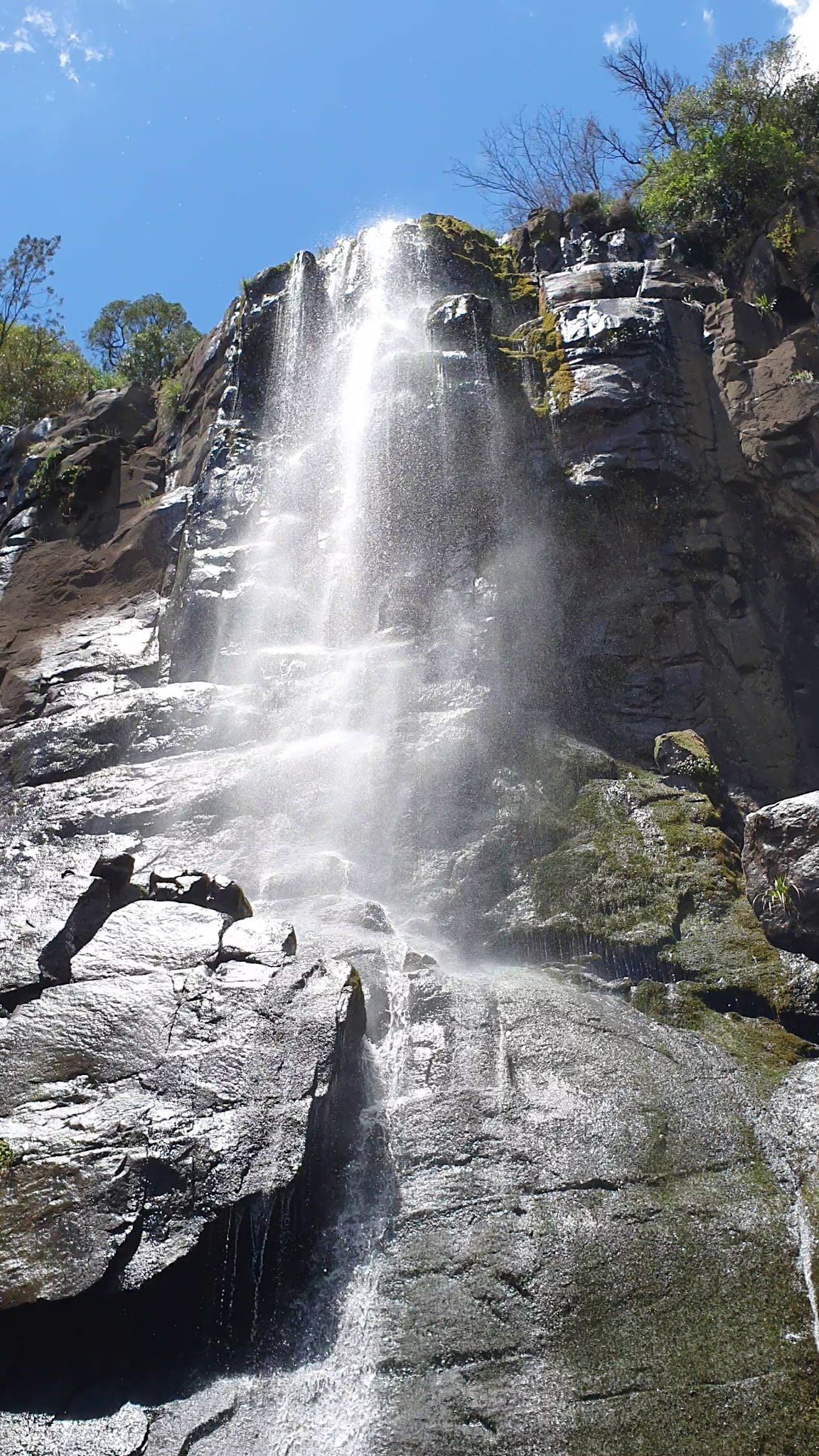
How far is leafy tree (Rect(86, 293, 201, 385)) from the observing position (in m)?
26.3

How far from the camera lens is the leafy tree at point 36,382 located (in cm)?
2620

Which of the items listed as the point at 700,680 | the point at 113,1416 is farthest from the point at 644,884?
the point at 113,1416

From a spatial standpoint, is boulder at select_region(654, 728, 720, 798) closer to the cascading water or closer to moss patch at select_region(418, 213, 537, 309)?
the cascading water

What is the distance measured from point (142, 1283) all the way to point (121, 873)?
159 inches

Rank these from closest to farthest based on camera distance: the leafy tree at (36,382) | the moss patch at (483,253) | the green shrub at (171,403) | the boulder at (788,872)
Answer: the boulder at (788,872), the moss patch at (483,253), the green shrub at (171,403), the leafy tree at (36,382)

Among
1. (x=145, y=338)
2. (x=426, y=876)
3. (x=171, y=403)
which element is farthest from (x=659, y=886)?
(x=145, y=338)

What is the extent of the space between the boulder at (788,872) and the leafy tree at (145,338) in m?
19.5

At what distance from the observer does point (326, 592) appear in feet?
49.2

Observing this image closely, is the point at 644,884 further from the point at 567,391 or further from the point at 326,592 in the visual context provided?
the point at 567,391

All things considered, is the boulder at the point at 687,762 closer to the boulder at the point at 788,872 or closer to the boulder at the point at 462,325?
the boulder at the point at 788,872

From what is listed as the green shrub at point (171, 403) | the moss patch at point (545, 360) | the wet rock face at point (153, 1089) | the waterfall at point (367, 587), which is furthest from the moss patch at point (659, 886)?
the green shrub at point (171, 403)

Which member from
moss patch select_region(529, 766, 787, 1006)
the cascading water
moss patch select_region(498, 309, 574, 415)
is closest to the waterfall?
the cascading water

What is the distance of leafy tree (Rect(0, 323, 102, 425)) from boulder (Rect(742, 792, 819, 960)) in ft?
69.1

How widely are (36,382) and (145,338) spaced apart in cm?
294
